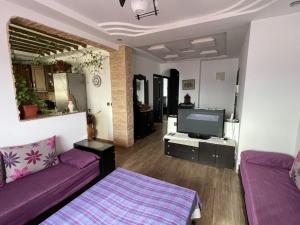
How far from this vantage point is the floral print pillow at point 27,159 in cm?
167

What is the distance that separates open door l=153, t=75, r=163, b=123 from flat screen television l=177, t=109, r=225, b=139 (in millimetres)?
2790

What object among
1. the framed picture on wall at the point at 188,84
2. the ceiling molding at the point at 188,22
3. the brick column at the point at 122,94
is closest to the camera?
the ceiling molding at the point at 188,22

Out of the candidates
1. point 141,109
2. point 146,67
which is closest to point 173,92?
point 146,67

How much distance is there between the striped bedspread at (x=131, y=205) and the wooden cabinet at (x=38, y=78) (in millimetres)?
4232

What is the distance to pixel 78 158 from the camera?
209cm

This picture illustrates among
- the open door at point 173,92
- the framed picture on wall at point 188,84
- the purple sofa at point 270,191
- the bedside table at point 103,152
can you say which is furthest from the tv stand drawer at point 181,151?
the open door at point 173,92

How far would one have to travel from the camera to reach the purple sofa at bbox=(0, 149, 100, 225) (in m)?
1.36

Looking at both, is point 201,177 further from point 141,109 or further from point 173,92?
point 173,92

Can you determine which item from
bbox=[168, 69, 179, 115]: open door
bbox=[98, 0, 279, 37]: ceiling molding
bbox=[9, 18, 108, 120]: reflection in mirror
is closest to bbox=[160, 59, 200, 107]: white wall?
bbox=[168, 69, 179, 115]: open door

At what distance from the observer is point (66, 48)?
12.0 ft

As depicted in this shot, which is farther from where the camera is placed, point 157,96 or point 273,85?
point 157,96

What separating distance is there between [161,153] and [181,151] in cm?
52

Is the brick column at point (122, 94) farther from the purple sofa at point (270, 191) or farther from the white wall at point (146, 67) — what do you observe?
the purple sofa at point (270, 191)

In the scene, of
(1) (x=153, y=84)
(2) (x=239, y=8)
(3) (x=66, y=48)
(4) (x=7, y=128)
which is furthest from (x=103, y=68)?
(2) (x=239, y=8)
